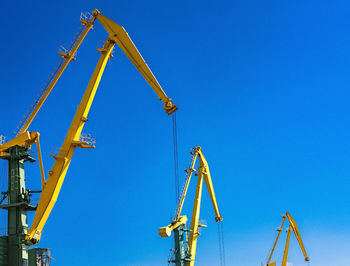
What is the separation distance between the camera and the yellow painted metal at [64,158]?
33906 millimetres

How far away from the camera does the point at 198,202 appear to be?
5594 cm

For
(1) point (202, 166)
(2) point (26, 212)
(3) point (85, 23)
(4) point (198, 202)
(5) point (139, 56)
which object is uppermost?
(3) point (85, 23)

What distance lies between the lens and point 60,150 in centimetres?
3634

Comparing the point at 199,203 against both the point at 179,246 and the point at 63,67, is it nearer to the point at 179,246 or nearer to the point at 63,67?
the point at 179,246

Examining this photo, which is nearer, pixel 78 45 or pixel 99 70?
pixel 99 70

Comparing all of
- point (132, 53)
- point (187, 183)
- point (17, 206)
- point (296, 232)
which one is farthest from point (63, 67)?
point (296, 232)

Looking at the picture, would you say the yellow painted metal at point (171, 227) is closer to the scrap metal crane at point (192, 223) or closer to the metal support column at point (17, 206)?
the scrap metal crane at point (192, 223)

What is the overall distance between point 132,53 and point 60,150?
1139 cm

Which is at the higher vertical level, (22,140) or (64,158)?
(22,140)

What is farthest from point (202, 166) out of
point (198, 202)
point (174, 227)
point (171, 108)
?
point (171, 108)

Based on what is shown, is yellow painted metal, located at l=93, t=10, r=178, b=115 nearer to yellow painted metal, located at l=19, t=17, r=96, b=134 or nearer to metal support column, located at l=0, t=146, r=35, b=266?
yellow painted metal, located at l=19, t=17, r=96, b=134

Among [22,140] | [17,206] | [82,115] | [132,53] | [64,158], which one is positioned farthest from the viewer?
[132,53]

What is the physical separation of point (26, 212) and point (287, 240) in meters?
51.5

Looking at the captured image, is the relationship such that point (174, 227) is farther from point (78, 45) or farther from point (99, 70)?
point (78, 45)
